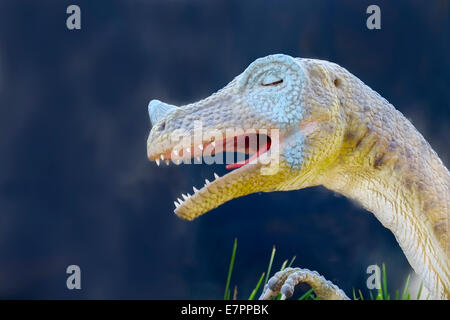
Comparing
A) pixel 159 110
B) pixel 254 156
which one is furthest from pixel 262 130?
pixel 159 110

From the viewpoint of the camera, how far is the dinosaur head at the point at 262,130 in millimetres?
1133

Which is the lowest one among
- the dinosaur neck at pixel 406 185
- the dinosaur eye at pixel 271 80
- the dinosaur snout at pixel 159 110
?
the dinosaur neck at pixel 406 185

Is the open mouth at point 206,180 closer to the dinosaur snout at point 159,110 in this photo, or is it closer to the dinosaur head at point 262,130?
the dinosaur head at point 262,130

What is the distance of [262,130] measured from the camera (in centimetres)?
114

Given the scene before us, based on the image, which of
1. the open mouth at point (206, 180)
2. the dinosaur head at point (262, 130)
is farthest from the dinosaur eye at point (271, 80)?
the open mouth at point (206, 180)

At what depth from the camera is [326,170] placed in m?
1.25

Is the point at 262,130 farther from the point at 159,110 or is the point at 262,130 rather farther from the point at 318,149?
the point at 159,110

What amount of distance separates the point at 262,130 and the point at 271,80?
0.12 metres

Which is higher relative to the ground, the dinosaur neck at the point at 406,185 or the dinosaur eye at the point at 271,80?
the dinosaur eye at the point at 271,80

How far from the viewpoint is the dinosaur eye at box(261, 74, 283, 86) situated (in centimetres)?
118

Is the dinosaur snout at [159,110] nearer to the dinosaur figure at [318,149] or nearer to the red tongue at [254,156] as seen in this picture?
the dinosaur figure at [318,149]

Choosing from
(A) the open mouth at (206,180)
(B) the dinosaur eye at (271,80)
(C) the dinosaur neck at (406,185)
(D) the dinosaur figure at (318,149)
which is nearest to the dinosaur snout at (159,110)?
(D) the dinosaur figure at (318,149)

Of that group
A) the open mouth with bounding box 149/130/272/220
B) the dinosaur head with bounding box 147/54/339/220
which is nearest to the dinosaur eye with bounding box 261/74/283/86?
the dinosaur head with bounding box 147/54/339/220

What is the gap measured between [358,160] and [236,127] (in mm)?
299
